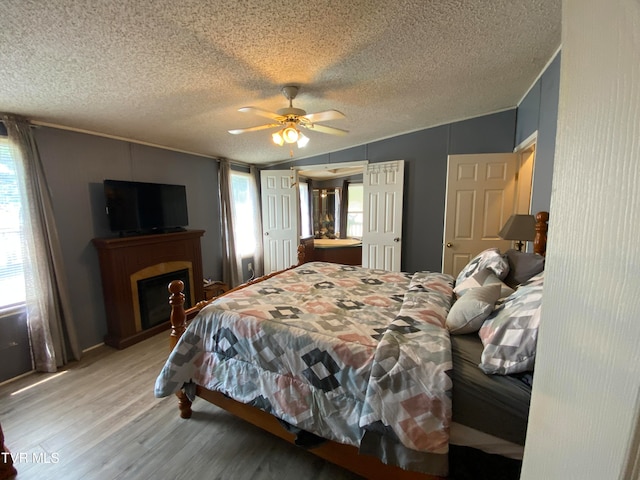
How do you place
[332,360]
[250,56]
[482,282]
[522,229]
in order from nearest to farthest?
[332,360] → [250,56] → [482,282] → [522,229]

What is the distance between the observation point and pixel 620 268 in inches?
14.3

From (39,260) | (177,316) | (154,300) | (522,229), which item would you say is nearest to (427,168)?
(522,229)

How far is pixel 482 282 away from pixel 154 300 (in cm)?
347

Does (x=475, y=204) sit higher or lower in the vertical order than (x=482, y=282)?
higher

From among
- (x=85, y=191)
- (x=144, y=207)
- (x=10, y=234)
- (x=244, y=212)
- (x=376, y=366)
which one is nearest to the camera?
(x=376, y=366)

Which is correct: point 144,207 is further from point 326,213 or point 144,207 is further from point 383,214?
point 326,213

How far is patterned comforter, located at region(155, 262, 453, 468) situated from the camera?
1190mm

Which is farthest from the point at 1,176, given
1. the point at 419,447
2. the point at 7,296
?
the point at 419,447

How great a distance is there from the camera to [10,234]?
7.64 feet

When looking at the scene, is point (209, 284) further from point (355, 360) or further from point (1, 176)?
point (355, 360)

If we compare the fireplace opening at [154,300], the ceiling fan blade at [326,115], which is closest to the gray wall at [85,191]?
the fireplace opening at [154,300]

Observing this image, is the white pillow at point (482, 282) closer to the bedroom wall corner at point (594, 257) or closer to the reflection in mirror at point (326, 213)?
the bedroom wall corner at point (594, 257)

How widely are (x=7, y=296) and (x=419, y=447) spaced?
3.40 metres

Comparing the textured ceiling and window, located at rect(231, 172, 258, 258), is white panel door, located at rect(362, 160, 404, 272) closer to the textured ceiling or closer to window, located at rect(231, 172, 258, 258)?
the textured ceiling
